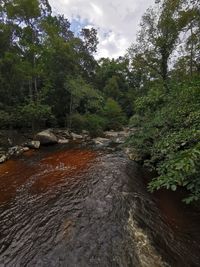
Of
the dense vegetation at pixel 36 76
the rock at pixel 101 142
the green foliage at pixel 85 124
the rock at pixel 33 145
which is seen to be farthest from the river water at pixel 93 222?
the green foliage at pixel 85 124

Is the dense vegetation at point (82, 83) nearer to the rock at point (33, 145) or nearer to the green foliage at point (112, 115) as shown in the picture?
the green foliage at point (112, 115)

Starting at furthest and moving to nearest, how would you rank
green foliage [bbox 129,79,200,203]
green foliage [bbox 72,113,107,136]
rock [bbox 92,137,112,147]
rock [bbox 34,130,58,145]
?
green foliage [bbox 72,113,107,136]
rock [bbox 92,137,112,147]
rock [bbox 34,130,58,145]
green foliage [bbox 129,79,200,203]

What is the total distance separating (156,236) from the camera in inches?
179

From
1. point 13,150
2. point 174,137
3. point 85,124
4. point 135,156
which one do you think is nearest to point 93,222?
point 174,137

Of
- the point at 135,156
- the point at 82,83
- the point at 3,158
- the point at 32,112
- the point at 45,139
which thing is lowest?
the point at 3,158

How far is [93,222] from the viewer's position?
16.6 ft

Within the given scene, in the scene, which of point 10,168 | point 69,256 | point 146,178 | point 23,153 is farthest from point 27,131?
point 69,256

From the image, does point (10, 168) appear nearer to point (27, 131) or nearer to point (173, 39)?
point (27, 131)

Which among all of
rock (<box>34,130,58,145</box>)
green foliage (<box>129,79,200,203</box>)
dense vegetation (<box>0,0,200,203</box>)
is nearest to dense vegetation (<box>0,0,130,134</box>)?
dense vegetation (<box>0,0,200,203</box>)

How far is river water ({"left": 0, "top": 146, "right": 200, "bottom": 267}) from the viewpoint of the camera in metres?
4.00

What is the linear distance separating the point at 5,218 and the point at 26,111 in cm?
1282

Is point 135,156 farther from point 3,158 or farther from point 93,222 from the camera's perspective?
point 3,158

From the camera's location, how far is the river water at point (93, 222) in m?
4.00

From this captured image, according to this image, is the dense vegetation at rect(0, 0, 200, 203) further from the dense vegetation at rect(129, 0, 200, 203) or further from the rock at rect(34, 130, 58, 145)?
the rock at rect(34, 130, 58, 145)
